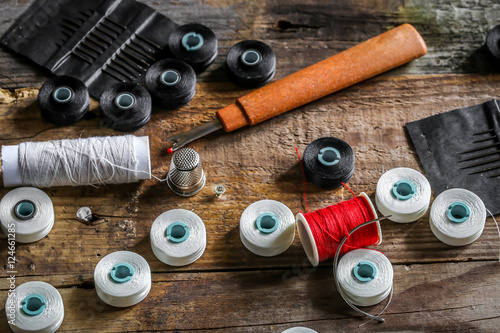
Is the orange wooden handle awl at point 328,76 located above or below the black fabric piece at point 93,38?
below

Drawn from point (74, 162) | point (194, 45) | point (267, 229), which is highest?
point (194, 45)

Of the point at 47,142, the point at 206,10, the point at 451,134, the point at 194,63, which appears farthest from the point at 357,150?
the point at 47,142

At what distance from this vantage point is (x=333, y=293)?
2.20 meters

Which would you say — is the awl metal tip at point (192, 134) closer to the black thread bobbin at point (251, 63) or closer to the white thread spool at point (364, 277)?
the black thread bobbin at point (251, 63)

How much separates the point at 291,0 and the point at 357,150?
81 cm

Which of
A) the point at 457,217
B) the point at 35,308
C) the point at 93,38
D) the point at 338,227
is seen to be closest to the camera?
the point at 35,308

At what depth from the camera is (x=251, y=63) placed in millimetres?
2582

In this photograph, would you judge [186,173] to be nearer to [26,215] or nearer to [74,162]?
[74,162]

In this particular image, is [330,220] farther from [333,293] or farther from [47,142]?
[47,142]

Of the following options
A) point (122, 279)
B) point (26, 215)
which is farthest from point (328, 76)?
point (26, 215)

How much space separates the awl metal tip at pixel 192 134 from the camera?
2.45 m

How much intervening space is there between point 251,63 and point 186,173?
576 millimetres

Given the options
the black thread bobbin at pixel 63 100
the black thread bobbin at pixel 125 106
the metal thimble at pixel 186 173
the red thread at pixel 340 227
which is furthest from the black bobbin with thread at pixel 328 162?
the black thread bobbin at pixel 63 100

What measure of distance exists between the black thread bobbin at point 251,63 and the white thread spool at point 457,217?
858 millimetres
